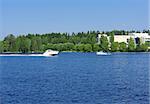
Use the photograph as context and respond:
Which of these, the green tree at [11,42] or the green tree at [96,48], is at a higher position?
the green tree at [11,42]

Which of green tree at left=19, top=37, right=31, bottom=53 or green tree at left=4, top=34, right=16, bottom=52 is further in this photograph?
green tree at left=4, top=34, right=16, bottom=52

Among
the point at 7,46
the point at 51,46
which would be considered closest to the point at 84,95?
the point at 7,46

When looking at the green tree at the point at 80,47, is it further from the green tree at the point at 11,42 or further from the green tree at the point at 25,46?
the green tree at the point at 11,42

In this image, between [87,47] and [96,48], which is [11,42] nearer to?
[87,47]

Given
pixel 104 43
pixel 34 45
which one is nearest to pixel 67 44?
pixel 104 43

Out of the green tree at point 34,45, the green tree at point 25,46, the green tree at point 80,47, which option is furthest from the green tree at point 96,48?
the green tree at point 25,46

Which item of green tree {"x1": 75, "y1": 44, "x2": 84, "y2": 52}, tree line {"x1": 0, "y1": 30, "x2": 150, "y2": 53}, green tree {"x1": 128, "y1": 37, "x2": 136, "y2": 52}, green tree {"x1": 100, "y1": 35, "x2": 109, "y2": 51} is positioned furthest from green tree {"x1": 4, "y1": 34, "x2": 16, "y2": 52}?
green tree {"x1": 128, "y1": 37, "x2": 136, "y2": 52}

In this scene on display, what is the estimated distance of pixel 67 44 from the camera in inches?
6698

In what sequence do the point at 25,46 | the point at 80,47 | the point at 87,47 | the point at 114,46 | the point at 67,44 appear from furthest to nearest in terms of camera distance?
the point at 67,44, the point at 80,47, the point at 87,47, the point at 114,46, the point at 25,46

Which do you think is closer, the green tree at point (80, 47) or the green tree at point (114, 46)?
the green tree at point (114, 46)

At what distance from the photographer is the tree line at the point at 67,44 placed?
458 feet

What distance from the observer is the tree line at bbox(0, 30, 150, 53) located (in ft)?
458

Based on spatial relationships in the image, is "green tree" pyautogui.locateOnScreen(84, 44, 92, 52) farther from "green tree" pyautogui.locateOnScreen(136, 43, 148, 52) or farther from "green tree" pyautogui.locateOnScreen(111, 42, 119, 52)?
"green tree" pyautogui.locateOnScreen(136, 43, 148, 52)

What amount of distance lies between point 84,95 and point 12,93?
4108 mm
